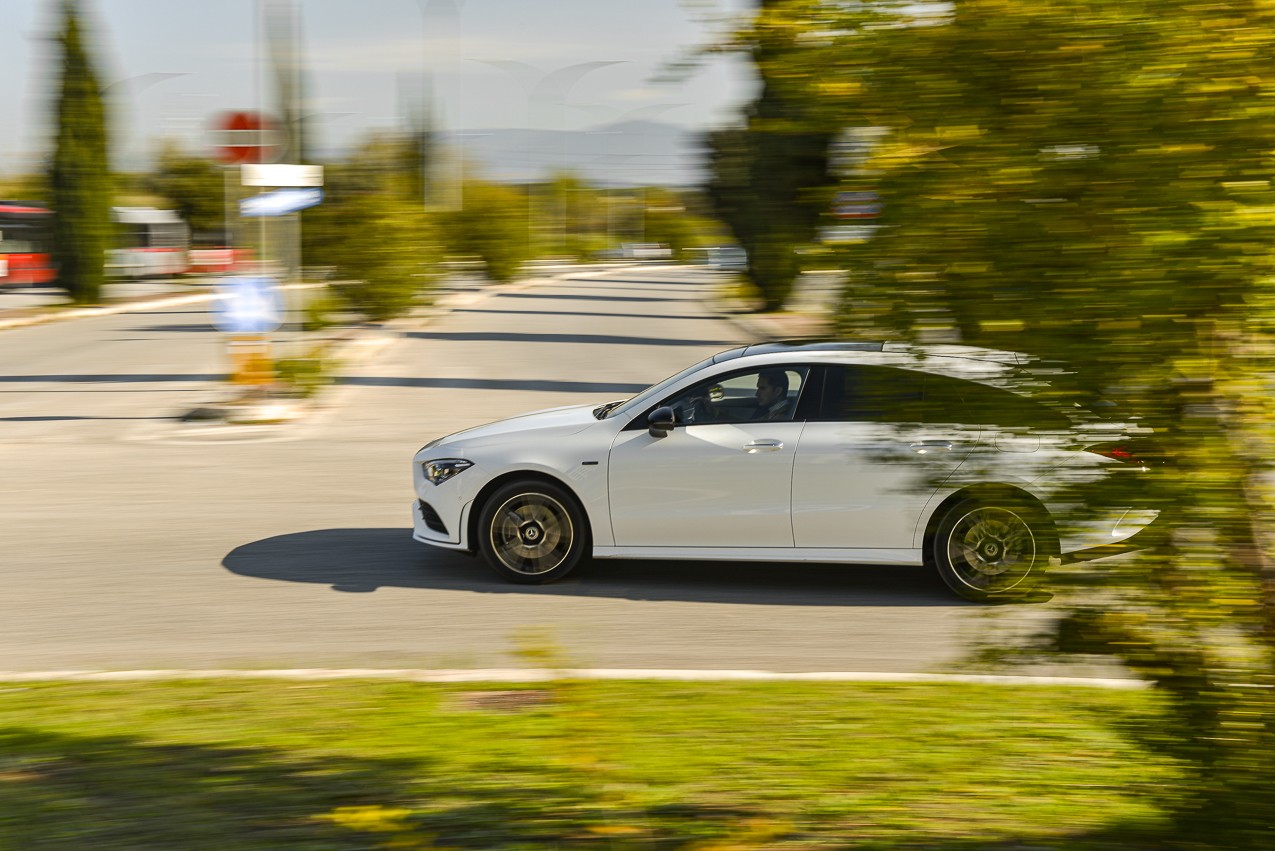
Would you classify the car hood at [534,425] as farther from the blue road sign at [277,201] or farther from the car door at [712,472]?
the blue road sign at [277,201]

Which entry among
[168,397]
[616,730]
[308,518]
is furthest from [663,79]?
[168,397]

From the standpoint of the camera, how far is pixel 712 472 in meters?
7.93

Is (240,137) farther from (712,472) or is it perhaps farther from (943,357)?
(943,357)

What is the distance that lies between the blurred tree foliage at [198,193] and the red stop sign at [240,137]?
52475 mm

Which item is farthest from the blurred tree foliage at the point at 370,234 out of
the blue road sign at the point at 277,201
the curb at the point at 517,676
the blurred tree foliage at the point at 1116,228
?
the blurred tree foliage at the point at 1116,228

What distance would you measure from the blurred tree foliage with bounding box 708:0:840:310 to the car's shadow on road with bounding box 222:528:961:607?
4633 mm

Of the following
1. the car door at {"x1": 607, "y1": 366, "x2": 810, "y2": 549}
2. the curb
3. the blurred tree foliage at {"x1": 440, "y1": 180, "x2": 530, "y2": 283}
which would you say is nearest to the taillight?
the curb

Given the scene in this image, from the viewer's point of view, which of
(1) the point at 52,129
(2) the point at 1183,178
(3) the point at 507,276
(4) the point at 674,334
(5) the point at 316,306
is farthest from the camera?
(3) the point at 507,276

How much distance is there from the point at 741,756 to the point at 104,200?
4353cm

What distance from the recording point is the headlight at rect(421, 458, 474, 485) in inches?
325

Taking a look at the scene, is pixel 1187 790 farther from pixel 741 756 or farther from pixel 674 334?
pixel 674 334

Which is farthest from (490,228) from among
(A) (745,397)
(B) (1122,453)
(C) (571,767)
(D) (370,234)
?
Answer: (B) (1122,453)

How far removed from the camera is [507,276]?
62656 mm

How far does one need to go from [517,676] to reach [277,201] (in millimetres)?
12449
